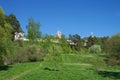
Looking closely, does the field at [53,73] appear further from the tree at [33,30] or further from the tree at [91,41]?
the tree at [91,41]

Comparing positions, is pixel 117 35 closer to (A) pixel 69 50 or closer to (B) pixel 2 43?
(B) pixel 2 43

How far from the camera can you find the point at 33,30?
91.7 meters

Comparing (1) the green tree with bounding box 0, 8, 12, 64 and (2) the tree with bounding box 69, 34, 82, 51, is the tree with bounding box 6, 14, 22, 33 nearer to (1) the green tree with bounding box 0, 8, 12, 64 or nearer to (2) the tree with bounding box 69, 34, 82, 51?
(1) the green tree with bounding box 0, 8, 12, 64

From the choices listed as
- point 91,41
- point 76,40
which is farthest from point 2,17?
point 91,41

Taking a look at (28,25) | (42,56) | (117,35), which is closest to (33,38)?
(28,25)

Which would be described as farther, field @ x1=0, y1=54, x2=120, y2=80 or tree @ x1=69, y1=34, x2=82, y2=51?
tree @ x1=69, y1=34, x2=82, y2=51

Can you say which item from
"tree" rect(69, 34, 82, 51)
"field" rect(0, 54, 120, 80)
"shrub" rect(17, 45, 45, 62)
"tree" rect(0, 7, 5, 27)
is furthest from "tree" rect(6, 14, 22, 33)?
"tree" rect(69, 34, 82, 51)

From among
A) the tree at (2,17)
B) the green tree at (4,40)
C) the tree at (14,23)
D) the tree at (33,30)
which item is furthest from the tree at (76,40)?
the tree at (2,17)

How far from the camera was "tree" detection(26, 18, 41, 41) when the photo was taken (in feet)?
298

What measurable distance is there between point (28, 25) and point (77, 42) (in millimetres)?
40367

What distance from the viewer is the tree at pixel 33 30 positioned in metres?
90.8

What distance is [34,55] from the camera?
7112 centimetres

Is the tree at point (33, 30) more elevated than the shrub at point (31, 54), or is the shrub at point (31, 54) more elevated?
the tree at point (33, 30)

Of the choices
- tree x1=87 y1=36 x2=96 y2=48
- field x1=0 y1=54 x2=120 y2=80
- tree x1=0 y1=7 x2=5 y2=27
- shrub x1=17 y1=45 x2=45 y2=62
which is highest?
tree x1=87 y1=36 x2=96 y2=48
